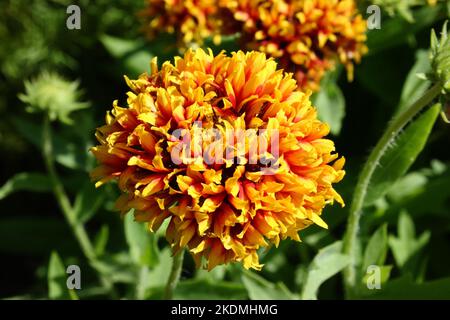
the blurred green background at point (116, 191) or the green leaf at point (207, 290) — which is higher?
the blurred green background at point (116, 191)

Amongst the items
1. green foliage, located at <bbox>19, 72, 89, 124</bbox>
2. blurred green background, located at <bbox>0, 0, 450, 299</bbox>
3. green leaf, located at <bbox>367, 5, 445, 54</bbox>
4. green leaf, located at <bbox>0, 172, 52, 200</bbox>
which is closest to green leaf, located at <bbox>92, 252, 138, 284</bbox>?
blurred green background, located at <bbox>0, 0, 450, 299</bbox>

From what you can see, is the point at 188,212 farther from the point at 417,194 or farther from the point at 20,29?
the point at 20,29

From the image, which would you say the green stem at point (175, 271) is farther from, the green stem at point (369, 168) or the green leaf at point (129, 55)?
the green leaf at point (129, 55)

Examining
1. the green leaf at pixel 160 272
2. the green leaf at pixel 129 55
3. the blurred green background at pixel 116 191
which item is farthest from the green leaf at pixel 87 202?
the green leaf at pixel 129 55

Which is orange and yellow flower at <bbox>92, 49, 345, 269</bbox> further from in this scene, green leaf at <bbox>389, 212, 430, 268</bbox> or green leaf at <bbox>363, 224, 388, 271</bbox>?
green leaf at <bbox>389, 212, 430, 268</bbox>

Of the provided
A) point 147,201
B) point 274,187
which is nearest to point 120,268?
point 147,201

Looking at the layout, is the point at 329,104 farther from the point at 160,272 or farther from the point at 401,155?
the point at 160,272
